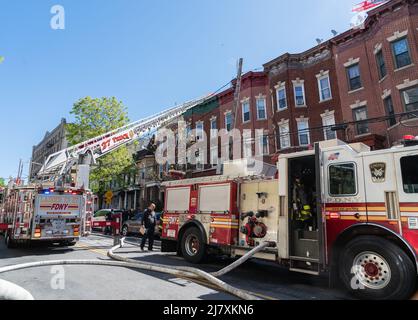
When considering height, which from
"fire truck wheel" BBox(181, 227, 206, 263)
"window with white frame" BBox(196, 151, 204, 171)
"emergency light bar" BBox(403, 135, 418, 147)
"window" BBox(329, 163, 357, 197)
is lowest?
"fire truck wheel" BBox(181, 227, 206, 263)

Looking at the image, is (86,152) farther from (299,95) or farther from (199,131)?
(199,131)

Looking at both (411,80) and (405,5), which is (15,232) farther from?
(405,5)

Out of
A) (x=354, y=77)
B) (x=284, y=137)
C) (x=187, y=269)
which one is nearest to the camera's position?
(x=187, y=269)

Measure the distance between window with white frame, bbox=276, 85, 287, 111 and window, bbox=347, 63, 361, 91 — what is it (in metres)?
4.68

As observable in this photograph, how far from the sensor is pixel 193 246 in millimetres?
9133

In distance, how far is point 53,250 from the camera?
11.0 metres

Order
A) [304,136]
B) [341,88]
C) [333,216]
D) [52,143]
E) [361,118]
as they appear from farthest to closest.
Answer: [52,143]
[304,136]
[341,88]
[361,118]
[333,216]

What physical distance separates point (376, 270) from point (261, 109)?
2036 centimetres

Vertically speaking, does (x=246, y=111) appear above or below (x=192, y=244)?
above

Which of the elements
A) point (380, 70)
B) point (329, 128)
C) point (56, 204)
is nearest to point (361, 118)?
point (329, 128)

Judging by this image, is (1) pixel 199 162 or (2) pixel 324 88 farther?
(1) pixel 199 162

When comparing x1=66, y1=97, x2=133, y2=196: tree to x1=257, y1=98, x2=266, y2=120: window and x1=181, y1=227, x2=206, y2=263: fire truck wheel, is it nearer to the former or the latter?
x1=257, y1=98, x2=266, y2=120: window

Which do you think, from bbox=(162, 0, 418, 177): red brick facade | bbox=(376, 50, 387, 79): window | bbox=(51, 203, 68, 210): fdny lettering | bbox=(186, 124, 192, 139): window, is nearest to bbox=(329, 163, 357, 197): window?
bbox=(162, 0, 418, 177): red brick facade

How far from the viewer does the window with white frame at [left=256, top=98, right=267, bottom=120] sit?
24.3 metres
